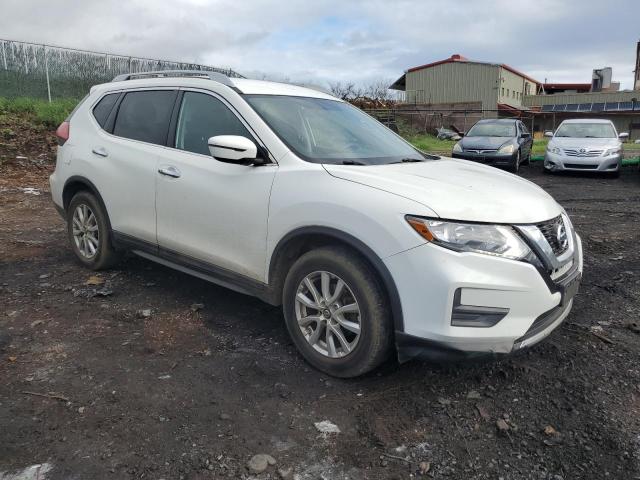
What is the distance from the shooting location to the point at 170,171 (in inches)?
156

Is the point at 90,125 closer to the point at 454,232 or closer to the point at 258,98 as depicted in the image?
the point at 258,98

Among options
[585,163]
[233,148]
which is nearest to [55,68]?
[233,148]

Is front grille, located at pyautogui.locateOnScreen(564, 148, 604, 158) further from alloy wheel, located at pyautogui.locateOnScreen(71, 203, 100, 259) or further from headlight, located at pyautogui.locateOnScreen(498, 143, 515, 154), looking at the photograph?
alloy wheel, located at pyautogui.locateOnScreen(71, 203, 100, 259)

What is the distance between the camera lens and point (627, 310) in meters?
4.30

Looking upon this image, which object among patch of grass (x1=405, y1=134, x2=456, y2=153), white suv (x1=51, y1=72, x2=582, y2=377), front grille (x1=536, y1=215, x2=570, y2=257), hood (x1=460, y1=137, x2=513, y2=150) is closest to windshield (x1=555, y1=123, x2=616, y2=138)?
hood (x1=460, y1=137, x2=513, y2=150)

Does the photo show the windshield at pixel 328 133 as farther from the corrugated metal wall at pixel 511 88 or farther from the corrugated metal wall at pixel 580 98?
the corrugated metal wall at pixel 580 98

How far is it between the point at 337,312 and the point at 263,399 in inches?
25.2

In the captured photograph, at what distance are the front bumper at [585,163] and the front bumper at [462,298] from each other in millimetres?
11901

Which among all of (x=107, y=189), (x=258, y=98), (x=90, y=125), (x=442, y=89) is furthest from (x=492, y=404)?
(x=442, y=89)

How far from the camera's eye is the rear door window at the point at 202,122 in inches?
147

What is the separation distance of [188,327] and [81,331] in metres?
0.76

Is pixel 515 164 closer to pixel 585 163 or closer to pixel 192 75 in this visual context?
pixel 585 163

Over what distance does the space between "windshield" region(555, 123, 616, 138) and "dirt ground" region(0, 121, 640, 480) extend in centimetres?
1087

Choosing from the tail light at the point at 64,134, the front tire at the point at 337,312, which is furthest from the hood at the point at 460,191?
the tail light at the point at 64,134
